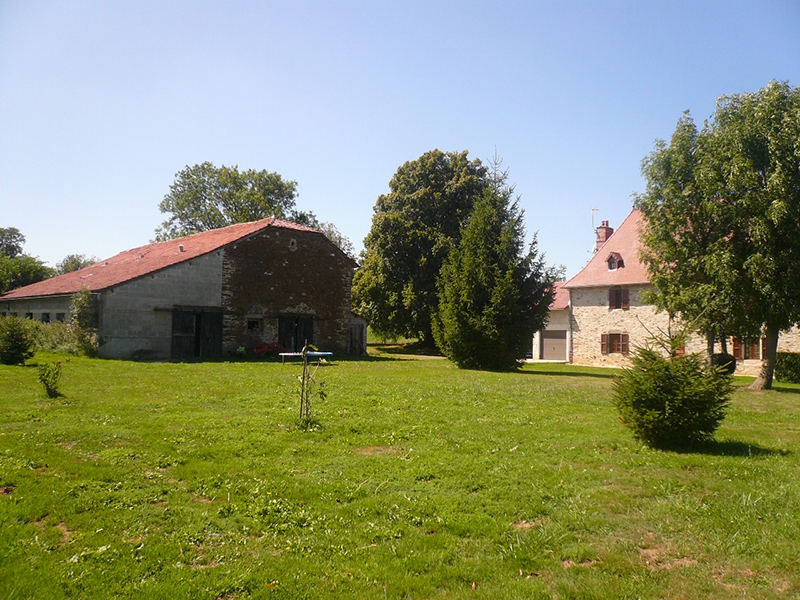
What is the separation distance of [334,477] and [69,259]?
102099mm

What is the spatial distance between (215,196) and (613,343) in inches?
1855

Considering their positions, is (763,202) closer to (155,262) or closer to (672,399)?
(672,399)

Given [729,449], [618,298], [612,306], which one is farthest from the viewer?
[612,306]

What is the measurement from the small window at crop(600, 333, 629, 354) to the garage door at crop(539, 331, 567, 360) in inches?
201

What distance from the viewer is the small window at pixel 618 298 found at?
37.2 metres

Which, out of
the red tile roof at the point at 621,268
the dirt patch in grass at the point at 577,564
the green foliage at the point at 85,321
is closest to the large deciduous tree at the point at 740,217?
the red tile roof at the point at 621,268

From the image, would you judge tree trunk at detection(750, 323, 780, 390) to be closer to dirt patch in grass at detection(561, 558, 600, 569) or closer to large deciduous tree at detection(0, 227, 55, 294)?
dirt patch in grass at detection(561, 558, 600, 569)

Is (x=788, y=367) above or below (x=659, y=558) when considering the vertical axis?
above

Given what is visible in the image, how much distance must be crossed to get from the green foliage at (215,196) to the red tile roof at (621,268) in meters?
37.6

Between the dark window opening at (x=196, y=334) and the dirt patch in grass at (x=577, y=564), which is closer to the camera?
the dirt patch in grass at (x=577, y=564)

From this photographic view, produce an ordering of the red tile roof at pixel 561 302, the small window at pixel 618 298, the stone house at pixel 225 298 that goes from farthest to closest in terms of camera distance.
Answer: the red tile roof at pixel 561 302 < the small window at pixel 618 298 < the stone house at pixel 225 298

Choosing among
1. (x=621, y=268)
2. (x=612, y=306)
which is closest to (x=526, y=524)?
(x=612, y=306)

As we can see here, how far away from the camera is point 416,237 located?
44.4 metres

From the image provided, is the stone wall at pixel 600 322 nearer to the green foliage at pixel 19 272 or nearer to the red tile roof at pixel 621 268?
the red tile roof at pixel 621 268
